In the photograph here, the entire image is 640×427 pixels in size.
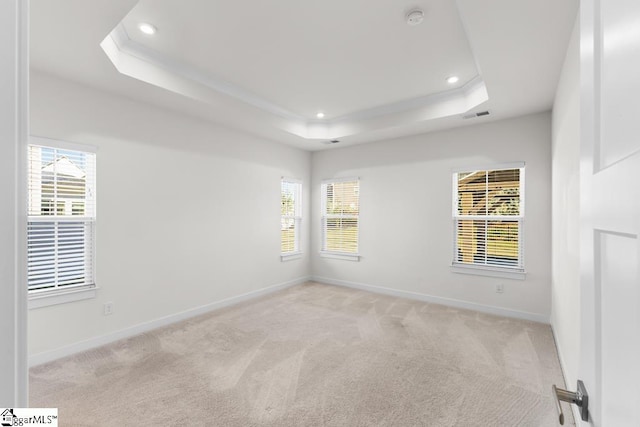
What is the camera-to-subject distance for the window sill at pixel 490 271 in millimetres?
3840

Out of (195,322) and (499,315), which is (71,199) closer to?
(195,322)

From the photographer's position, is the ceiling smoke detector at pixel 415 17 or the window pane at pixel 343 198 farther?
the window pane at pixel 343 198

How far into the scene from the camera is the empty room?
648 millimetres

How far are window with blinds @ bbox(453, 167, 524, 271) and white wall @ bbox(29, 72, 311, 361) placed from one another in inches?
121

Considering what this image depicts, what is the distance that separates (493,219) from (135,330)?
184 inches

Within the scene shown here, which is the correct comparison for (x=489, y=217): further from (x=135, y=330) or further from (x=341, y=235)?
(x=135, y=330)

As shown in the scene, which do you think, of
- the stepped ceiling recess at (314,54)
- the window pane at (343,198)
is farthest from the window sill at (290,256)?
the stepped ceiling recess at (314,54)

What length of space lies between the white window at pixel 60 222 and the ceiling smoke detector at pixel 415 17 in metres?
3.24

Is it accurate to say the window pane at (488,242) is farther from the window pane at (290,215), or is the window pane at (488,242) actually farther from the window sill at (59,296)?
the window sill at (59,296)

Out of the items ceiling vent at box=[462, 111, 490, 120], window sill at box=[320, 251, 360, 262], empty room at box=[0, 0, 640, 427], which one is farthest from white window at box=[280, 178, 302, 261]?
ceiling vent at box=[462, 111, 490, 120]

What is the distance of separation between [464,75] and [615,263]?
334cm

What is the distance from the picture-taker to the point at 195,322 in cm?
369

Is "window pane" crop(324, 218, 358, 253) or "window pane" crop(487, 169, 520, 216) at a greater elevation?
"window pane" crop(487, 169, 520, 216)

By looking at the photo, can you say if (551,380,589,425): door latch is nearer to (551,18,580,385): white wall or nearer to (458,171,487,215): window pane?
(551,18,580,385): white wall
